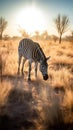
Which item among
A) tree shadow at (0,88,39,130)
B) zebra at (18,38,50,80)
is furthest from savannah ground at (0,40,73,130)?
zebra at (18,38,50,80)

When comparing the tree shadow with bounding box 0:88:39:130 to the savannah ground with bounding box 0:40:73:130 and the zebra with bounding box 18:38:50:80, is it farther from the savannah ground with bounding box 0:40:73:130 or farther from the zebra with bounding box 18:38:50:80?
the zebra with bounding box 18:38:50:80

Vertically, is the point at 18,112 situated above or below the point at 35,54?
below

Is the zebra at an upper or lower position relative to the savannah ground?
upper

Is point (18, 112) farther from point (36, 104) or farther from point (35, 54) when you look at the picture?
point (35, 54)

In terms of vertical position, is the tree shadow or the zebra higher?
the zebra

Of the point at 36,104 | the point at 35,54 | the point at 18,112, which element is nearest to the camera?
the point at 18,112

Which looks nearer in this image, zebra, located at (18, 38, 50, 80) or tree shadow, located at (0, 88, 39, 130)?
tree shadow, located at (0, 88, 39, 130)


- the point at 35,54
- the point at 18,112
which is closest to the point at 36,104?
the point at 18,112

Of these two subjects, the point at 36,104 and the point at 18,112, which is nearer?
the point at 18,112

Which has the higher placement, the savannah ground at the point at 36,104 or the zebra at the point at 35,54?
the zebra at the point at 35,54

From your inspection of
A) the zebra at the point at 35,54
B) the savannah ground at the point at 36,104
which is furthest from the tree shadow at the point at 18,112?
the zebra at the point at 35,54

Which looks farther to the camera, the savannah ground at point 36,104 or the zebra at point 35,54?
the zebra at point 35,54

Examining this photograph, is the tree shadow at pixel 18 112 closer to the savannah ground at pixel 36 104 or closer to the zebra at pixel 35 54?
the savannah ground at pixel 36 104

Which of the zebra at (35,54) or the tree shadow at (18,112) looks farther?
the zebra at (35,54)
